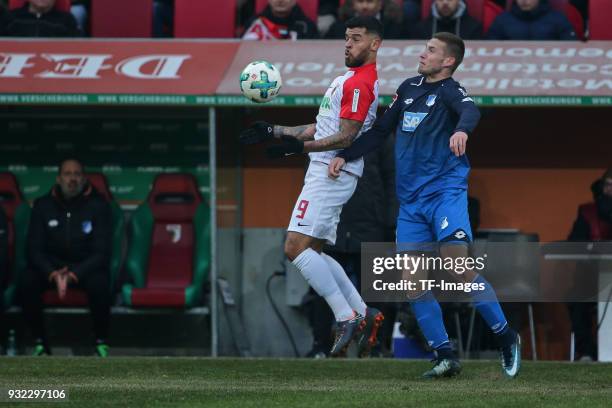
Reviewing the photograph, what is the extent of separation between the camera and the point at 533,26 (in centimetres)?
1118

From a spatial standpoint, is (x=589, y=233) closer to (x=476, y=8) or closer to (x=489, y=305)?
(x=476, y=8)

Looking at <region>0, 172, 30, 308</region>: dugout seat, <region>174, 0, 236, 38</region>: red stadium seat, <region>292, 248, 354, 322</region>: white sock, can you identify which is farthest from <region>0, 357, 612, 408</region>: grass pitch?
<region>174, 0, 236, 38</region>: red stadium seat

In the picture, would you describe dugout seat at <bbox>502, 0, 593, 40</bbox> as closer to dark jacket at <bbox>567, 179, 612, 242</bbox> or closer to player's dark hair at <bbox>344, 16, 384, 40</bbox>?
dark jacket at <bbox>567, 179, 612, 242</bbox>

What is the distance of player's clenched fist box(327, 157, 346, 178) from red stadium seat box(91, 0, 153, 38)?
424cm

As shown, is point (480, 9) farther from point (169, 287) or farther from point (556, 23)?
point (169, 287)

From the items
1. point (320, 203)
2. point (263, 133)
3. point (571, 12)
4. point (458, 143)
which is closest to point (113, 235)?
point (320, 203)

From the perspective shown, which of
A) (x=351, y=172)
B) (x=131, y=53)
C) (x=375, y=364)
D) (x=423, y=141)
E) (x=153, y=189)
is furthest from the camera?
(x=153, y=189)

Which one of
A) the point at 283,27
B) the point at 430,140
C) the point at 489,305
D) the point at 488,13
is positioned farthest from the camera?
the point at 488,13

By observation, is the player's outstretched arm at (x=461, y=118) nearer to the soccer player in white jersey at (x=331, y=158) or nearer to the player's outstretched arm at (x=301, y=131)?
the soccer player in white jersey at (x=331, y=158)

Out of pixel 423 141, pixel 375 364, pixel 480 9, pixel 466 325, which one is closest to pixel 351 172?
pixel 423 141

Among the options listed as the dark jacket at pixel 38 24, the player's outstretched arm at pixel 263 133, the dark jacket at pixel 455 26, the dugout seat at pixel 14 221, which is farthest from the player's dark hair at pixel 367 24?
the dugout seat at pixel 14 221

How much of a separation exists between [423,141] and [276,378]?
1.60 m

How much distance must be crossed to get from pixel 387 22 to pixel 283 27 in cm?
86

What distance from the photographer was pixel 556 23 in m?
11.2
